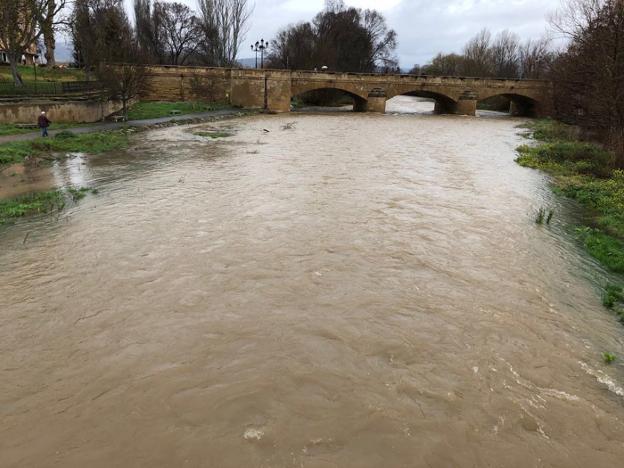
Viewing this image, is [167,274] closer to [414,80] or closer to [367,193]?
[367,193]

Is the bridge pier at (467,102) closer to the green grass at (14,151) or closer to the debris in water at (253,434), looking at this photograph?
the green grass at (14,151)

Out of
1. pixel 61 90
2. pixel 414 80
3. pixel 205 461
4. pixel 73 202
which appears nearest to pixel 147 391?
pixel 205 461

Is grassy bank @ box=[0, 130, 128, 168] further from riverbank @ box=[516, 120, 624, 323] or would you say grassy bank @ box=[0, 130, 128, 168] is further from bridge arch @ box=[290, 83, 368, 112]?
bridge arch @ box=[290, 83, 368, 112]

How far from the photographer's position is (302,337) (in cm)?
648

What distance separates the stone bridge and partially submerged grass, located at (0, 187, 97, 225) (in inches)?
1119

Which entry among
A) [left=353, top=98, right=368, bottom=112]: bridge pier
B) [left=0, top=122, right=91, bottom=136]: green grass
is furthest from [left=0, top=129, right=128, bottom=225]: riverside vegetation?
[left=353, top=98, right=368, bottom=112]: bridge pier

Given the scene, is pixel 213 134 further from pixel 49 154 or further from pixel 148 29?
pixel 148 29

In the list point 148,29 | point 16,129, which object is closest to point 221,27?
point 148,29

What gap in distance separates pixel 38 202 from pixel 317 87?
36.2m

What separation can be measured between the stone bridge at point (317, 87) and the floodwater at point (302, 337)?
32021 millimetres

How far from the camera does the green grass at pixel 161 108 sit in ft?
105

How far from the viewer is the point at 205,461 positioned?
4367 mm

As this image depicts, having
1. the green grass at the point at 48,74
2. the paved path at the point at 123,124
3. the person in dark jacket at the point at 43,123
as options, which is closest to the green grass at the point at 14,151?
the paved path at the point at 123,124

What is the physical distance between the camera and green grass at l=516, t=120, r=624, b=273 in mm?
10203
